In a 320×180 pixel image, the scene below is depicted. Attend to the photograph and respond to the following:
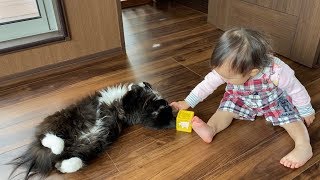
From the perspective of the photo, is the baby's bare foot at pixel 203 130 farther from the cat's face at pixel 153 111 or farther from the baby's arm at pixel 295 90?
the baby's arm at pixel 295 90

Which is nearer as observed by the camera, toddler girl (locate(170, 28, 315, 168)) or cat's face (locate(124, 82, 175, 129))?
toddler girl (locate(170, 28, 315, 168))

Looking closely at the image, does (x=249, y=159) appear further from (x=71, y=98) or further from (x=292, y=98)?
(x=71, y=98)

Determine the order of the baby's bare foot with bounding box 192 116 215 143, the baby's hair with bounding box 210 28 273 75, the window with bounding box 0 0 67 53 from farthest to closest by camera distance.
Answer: the window with bounding box 0 0 67 53, the baby's bare foot with bounding box 192 116 215 143, the baby's hair with bounding box 210 28 273 75

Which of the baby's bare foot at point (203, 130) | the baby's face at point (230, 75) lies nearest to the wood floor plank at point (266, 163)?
the baby's bare foot at point (203, 130)

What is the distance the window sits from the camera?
130 cm

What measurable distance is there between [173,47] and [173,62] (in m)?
0.19

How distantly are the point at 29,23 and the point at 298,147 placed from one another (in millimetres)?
1235

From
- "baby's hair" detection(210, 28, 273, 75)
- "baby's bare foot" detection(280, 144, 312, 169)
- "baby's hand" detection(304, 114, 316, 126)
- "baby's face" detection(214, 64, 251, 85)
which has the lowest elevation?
"baby's bare foot" detection(280, 144, 312, 169)

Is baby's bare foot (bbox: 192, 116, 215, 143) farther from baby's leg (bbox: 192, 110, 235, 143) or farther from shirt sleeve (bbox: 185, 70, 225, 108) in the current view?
shirt sleeve (bbox: 185, 70, 225, 108)

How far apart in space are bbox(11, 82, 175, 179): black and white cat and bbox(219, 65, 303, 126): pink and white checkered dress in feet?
0.78

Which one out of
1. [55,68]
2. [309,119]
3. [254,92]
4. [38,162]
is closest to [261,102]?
[254,92]

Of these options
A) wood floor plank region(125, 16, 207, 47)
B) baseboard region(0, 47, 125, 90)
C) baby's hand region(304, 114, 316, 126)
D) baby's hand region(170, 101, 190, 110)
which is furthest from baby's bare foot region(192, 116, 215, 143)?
wood floor plank region(125, 16, 207, 47)

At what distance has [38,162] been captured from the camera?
0.86 meters

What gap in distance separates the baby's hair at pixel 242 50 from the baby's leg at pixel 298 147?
0.27 meters
